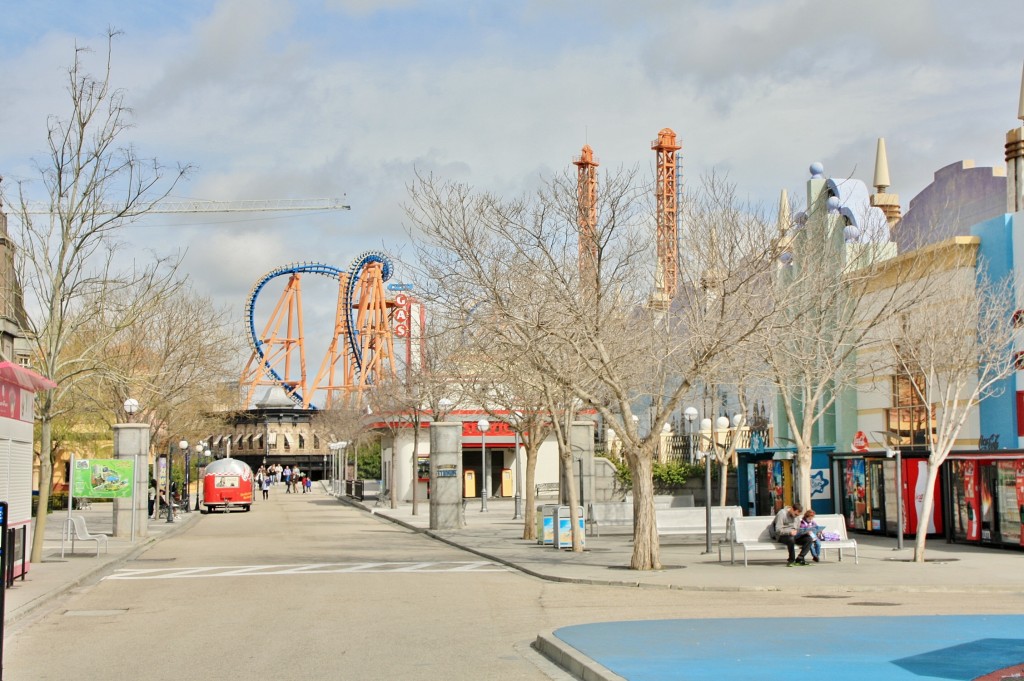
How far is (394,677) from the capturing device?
36.3 feet

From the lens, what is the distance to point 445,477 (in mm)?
37125

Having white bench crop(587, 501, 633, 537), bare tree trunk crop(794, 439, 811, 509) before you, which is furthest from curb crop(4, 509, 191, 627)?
bare tree trunk crop(794, 439, 811, 509)

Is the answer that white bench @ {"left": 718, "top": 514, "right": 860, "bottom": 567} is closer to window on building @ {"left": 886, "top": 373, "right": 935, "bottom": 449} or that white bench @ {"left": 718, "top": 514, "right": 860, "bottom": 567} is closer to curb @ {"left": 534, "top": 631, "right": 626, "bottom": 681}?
window on building @ {"left": 886, "top": 373, "right": 935, "bottom": 449}

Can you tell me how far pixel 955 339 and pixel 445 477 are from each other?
56.5 feet

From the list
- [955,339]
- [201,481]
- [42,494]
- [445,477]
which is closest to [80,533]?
[42,494]

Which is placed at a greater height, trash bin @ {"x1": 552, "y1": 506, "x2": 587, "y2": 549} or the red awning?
the red awning

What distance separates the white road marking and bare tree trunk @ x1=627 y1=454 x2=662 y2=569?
3230 mm

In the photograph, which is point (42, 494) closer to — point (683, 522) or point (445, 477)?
point (445, 477)

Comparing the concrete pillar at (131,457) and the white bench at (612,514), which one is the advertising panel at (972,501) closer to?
the white bench at (612,514)

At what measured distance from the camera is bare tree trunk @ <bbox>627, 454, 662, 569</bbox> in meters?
21.5

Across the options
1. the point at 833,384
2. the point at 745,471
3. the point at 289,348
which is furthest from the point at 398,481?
the point at 289,348

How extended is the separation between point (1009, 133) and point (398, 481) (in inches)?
1488

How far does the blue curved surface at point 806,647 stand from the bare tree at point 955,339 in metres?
9.80

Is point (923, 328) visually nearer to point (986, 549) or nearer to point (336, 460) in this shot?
point (986, 549)
